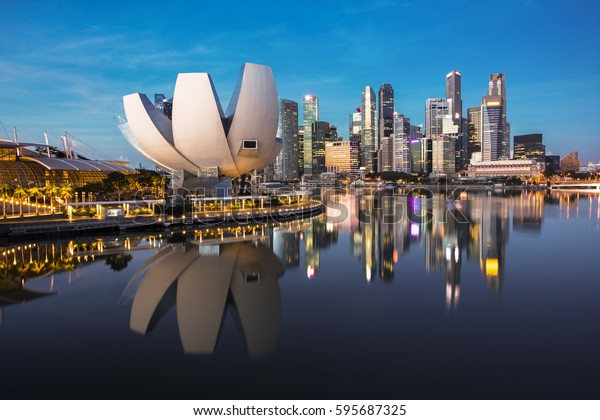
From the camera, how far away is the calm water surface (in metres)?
4.91

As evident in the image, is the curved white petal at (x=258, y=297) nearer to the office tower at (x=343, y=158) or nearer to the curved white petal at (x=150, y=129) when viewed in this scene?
the curved white petal at (x=150, y=129)

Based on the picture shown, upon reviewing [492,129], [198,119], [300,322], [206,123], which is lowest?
[300,322]

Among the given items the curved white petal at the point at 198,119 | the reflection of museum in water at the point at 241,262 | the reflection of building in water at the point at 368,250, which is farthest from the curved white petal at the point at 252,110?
the reflection of building in water at the point at 368,250

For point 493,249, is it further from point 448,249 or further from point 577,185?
point 577,185

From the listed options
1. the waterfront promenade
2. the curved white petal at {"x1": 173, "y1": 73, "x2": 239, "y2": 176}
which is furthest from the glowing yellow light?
the curved white petal at {"x1": 173, "y1": 73, "x2": 239, "y2": 176}

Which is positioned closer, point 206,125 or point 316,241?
point 316,241

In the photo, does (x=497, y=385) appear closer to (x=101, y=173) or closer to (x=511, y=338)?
(x=511, y=338)

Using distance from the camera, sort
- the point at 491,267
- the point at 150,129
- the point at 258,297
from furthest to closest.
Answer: the point at 150,129, the point at 491,267, the point at 258,297

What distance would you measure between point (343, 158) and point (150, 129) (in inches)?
4830

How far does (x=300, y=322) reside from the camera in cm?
702

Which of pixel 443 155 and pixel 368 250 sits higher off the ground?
pixel 443 155

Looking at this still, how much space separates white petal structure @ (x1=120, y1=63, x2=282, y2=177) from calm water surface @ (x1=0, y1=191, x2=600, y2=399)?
10.3 meters

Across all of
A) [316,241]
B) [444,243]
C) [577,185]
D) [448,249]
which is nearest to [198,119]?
[316,241]

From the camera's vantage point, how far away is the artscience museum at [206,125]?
72.6ft
